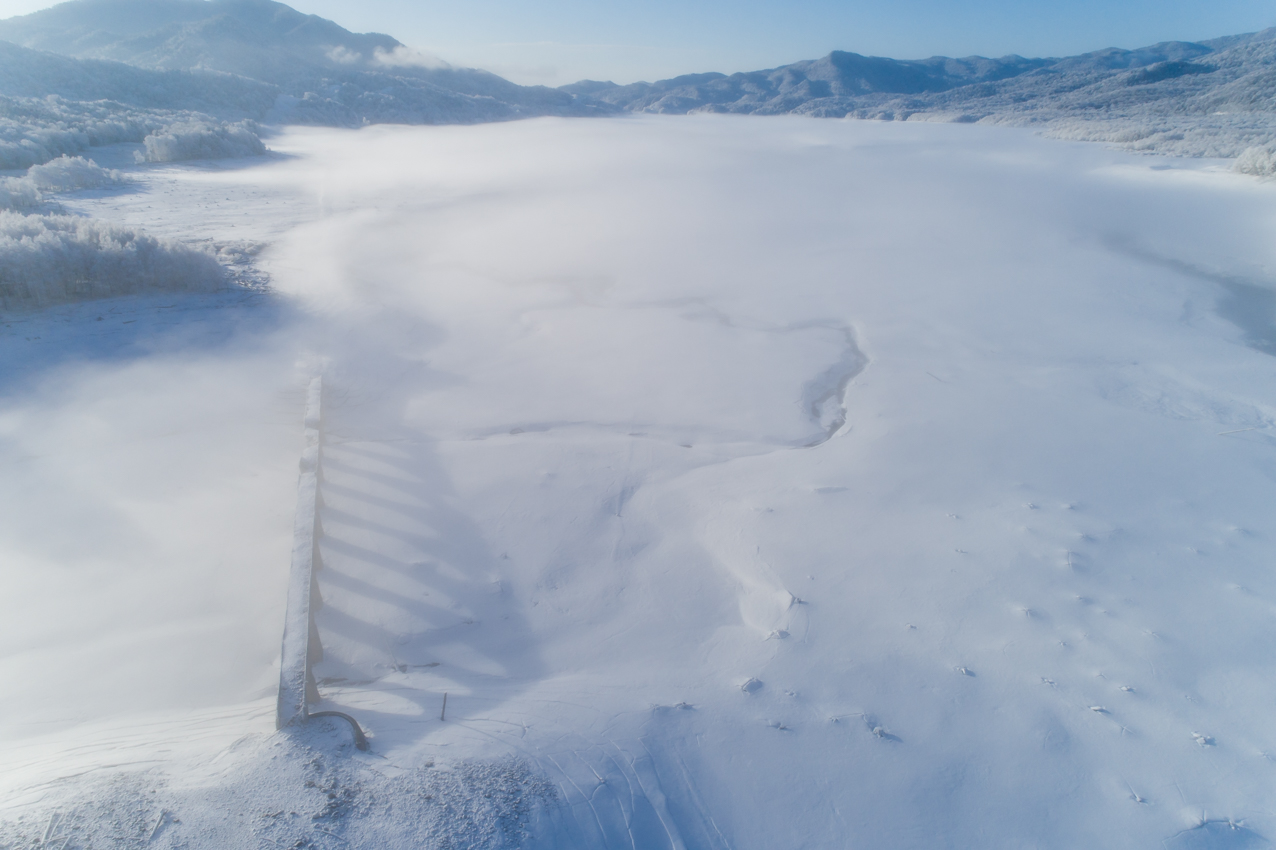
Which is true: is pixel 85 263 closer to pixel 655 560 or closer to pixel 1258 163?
pixel 655 560

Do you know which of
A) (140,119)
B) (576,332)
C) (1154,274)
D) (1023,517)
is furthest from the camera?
(140,119)

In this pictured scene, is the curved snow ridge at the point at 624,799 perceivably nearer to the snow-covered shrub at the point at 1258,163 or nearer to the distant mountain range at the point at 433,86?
the snow-covered shrub at the point at 1258,163

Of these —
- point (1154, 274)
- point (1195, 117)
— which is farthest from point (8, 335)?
point (1195, 117)

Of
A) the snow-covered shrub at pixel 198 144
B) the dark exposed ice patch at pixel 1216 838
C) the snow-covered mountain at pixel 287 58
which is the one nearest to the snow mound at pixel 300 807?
the dark exposed ice patch at pixel 1216 838

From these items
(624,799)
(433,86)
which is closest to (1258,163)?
(624,799)

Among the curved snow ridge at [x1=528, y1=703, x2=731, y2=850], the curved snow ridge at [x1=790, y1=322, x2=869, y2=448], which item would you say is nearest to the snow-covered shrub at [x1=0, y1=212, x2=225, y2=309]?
the curved snow ridge at [x1=790, y1=322, x2=869, y2=448]

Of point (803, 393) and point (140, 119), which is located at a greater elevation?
point (140, 119)

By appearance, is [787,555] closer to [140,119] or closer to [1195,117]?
[140,119]

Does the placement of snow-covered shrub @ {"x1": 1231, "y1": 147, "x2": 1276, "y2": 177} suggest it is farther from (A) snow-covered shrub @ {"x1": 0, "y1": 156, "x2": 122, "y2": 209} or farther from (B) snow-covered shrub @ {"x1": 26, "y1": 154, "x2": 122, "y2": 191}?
(B) snow-covered shrub @ {"x1": 26, "y1": 154, "x2": 122, "y2": 191}

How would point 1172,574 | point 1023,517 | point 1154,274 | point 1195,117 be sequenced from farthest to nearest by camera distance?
1. point 1195,117
2. point 1154,274
3. point 1023,517
4. point 1172,574
